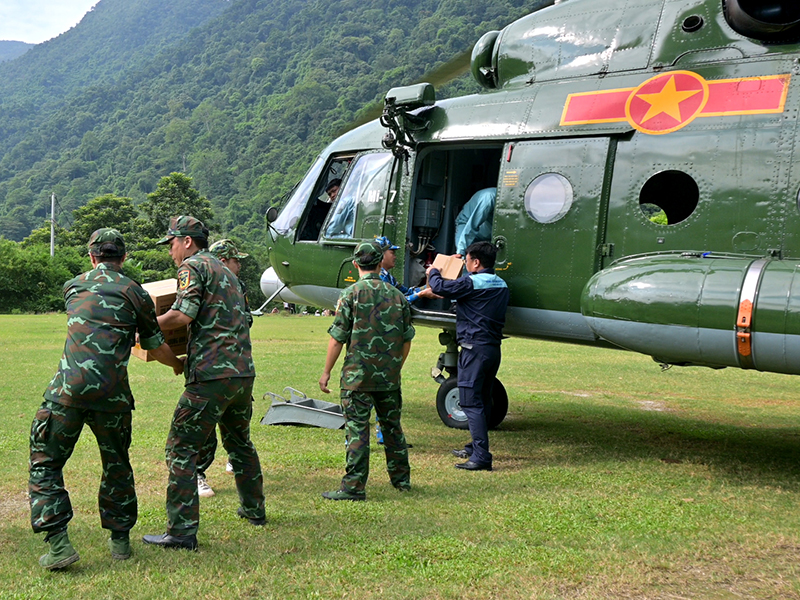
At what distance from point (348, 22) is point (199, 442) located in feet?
478

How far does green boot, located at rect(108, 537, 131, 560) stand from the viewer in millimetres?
4621

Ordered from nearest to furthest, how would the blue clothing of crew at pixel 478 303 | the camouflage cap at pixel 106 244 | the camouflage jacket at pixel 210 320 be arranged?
the camouflage cap at pixel 106 244 < the camouflage jacket at pixel 210 320 < the blue clothing of crew at pixel 478 303

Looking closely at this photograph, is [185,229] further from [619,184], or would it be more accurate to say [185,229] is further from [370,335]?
[619,184]

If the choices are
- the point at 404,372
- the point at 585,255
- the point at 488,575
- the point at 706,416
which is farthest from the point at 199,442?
the point at 404,372

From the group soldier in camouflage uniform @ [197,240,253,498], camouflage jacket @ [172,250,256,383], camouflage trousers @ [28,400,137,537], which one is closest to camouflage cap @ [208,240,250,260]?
soldier in camouflage uniform @ [197,240,253,498]

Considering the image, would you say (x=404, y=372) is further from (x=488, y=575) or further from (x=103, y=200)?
(x=103, y=200)

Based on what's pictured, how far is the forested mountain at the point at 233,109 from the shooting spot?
103 m

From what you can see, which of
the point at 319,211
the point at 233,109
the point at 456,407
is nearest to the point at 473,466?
the point at 456,407

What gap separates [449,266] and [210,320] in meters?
3.33

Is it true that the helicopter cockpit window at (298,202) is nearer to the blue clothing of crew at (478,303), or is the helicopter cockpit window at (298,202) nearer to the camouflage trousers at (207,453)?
the blue clothing of crew at (478,303)

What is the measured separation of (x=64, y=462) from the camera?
4.47m

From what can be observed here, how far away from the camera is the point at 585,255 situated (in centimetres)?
754

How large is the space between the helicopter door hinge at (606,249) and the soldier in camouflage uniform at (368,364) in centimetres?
227

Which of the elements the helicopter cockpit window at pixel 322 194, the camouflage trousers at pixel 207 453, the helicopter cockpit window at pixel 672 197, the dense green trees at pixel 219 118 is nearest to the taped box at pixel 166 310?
the camouflage trousers at pixel 207 453
